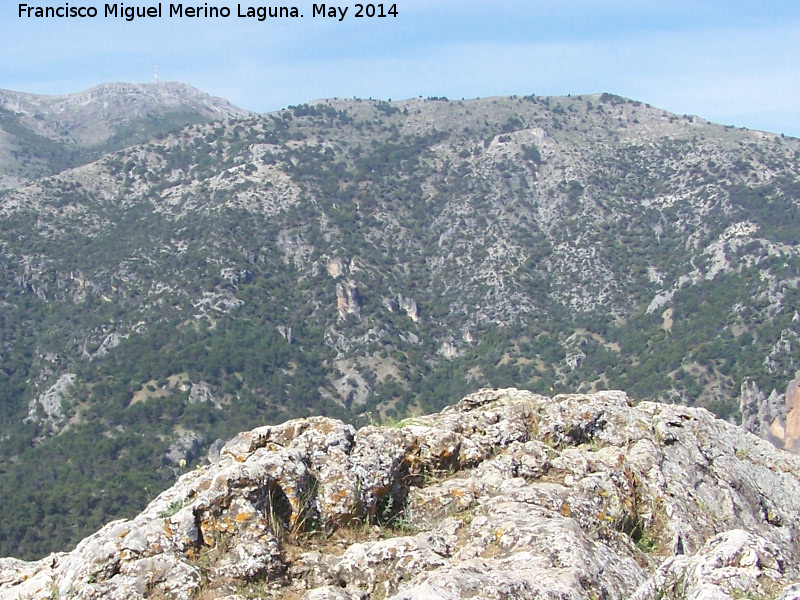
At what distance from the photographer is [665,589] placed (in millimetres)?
5594

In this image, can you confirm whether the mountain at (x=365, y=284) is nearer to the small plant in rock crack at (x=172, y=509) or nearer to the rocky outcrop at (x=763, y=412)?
the rocky outcrop at (x=763, y=412)

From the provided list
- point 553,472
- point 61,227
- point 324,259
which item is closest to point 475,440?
point 553,472

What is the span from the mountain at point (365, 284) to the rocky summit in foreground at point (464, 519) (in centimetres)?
5195

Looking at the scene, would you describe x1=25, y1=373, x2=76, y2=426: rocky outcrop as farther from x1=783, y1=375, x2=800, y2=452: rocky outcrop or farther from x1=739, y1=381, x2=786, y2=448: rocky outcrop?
x1=783, y1=375, x2=800, y2=452: rocky outcrop

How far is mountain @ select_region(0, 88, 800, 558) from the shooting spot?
75312 mm

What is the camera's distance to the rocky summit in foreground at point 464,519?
602 centimetres

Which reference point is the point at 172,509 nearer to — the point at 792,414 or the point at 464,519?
the point at 464,519

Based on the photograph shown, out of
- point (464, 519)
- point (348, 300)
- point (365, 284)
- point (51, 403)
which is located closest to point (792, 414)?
point (348, 300)

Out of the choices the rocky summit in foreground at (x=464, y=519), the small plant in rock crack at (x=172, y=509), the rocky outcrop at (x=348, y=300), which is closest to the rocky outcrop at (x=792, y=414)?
the rocky summit in foreground at (x=464, y=519)

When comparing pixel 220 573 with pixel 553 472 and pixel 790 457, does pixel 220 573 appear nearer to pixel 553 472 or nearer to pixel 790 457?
pixel 553 472

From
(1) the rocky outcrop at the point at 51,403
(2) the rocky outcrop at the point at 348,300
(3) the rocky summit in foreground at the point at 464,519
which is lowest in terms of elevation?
(1) the rocky outcrop at the point at 51,403

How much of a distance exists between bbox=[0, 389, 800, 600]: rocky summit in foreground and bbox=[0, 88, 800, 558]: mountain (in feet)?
170

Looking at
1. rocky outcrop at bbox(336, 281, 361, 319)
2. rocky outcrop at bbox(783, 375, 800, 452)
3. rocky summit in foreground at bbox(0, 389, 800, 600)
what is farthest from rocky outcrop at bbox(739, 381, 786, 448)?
rocky summit in foreground at bbox(0, 389, 800, 600)

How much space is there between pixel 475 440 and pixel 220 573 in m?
3.53
